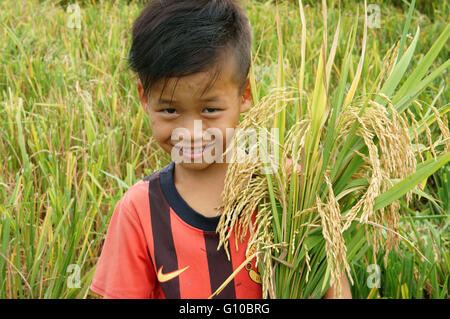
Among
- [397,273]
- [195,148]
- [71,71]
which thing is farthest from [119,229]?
[71,71]

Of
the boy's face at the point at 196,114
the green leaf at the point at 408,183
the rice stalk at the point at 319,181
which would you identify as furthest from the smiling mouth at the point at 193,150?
the green leaf at the point at 408,183

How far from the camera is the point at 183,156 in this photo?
1.17 m

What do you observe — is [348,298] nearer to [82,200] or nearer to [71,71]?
[82,200]

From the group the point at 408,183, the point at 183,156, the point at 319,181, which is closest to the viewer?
the point at 408,183

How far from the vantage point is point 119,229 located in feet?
4.15

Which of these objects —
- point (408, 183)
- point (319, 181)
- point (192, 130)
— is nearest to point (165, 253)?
point (192, 130)

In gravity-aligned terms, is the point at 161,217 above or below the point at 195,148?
below

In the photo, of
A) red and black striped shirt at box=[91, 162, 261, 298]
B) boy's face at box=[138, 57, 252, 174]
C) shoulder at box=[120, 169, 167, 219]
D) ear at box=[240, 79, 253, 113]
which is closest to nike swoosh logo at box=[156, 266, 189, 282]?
red and black striped shirt at box=[91, 162, 261, 298]

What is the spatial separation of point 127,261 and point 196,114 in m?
0.41

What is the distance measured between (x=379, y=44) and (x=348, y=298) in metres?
2.43

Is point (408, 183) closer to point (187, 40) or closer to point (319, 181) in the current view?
point (319, 181)

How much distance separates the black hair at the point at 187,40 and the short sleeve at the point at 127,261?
326 mm

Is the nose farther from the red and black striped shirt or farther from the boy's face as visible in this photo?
the red and black striped shirt

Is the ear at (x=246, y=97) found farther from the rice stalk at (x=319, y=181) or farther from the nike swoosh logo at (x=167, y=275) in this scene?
the nike swoosh logo at (x=167, y=275)
